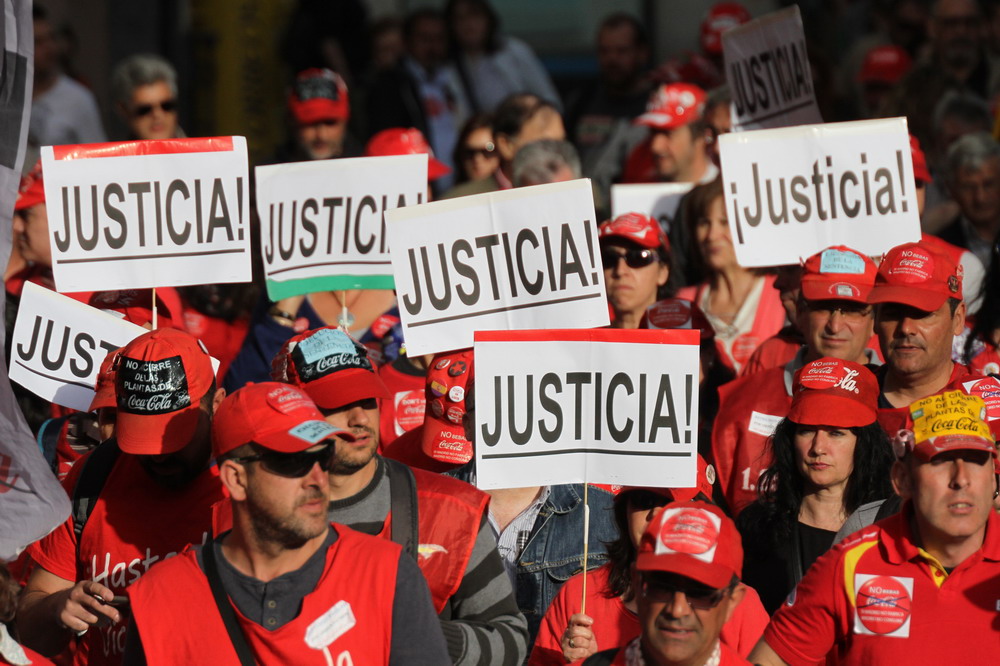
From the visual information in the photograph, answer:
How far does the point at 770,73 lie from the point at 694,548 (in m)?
4.53

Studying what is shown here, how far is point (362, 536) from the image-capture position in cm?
426

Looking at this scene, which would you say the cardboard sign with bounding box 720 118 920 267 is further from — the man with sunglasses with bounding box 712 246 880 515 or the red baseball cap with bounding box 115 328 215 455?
the red baseball cap with bounding box 115 328 215 455

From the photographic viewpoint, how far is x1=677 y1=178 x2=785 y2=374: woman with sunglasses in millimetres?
7512

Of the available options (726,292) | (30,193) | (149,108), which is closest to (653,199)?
(726,292)

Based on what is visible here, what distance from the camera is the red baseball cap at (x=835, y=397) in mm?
5379

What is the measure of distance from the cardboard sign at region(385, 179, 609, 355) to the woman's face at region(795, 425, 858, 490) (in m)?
1.05

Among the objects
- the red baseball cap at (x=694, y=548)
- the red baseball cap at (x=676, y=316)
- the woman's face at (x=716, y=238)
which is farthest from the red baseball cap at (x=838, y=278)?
the red baseball cap at (x=694, y=548)

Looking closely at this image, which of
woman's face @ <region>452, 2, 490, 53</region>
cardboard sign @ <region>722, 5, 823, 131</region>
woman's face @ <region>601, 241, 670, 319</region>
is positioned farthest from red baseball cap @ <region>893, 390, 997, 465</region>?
woman's face @ <region>452, 2, 490, 53</region>

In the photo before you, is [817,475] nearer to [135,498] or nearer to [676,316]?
[676,316]

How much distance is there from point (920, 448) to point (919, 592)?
390 mm

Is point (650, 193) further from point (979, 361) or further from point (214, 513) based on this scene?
point (214, 513)

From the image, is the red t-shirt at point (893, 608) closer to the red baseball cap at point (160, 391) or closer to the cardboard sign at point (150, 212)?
the red baseball cap at point (160, 391)

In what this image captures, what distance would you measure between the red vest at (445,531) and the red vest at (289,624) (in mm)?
509

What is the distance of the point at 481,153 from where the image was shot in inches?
383
